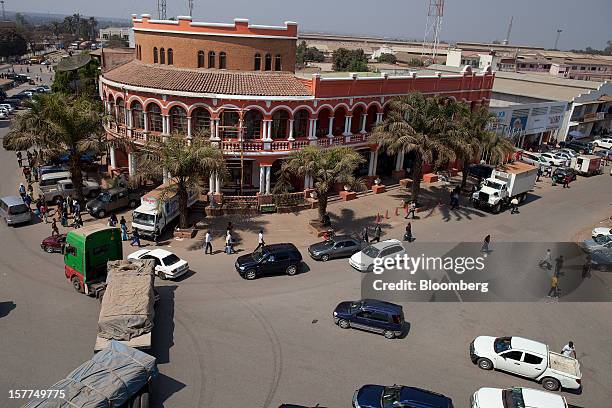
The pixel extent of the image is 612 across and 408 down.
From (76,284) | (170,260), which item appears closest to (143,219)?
(170,260)

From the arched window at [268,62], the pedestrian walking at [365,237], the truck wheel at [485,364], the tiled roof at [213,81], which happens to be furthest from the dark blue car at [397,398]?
the arched window at [268,62]

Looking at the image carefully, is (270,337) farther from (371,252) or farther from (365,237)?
(365,237)

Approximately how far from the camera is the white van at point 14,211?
29.9m

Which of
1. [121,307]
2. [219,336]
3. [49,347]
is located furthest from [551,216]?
[49,347]

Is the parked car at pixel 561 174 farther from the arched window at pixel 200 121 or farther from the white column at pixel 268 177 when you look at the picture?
the arched window at pixel 200 121

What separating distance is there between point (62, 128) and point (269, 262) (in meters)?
16.6

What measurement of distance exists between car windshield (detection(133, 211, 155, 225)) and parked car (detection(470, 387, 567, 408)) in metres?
20.4

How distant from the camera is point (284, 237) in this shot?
30.6 m

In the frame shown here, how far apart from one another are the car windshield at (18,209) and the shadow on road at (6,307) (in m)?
10.5

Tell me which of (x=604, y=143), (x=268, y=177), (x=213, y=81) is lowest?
(x=604, y=143)

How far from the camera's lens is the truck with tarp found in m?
17.5

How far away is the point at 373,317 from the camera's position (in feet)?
66.6

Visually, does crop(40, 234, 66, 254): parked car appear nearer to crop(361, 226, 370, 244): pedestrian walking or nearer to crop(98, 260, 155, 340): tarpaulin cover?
crop(98, 260, 155, 340): tarpaulin cover

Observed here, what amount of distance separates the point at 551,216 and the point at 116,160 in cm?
3647
